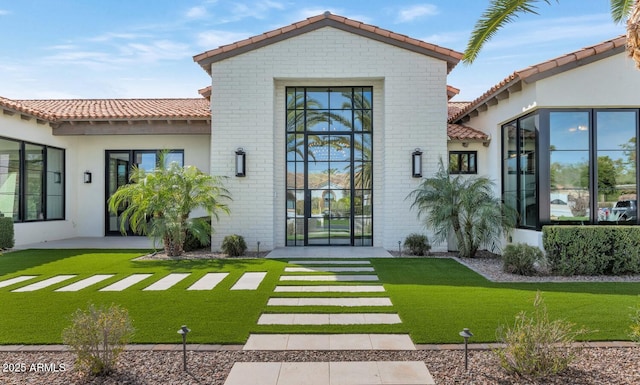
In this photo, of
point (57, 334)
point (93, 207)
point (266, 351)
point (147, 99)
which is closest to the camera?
point (266, 351)

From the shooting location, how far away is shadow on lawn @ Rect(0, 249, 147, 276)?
9258 mm

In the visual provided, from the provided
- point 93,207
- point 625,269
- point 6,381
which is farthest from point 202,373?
point 93,207

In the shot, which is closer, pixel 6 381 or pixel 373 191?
pixel 6 381

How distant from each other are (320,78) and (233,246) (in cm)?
545

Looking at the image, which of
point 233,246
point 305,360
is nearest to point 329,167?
point 233,246

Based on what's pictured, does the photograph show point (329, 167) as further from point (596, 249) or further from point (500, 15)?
point (596, 249)

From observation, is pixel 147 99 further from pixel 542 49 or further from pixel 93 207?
pixel 542 49

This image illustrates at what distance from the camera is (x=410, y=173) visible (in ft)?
38.2

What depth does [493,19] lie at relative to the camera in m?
7.36

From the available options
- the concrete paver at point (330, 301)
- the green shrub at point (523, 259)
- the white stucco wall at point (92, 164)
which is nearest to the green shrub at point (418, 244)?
the green shrub at point (523, 259)

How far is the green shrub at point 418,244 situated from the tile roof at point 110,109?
7.44 m

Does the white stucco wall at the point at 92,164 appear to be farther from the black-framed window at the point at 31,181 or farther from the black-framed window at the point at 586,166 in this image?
the black-framed window at the point at 586,166

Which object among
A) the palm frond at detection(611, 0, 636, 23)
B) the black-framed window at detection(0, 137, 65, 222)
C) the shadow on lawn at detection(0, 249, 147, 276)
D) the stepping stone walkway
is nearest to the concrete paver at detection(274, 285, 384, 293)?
the stepping stone walkway

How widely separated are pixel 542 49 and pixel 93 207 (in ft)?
52.0
